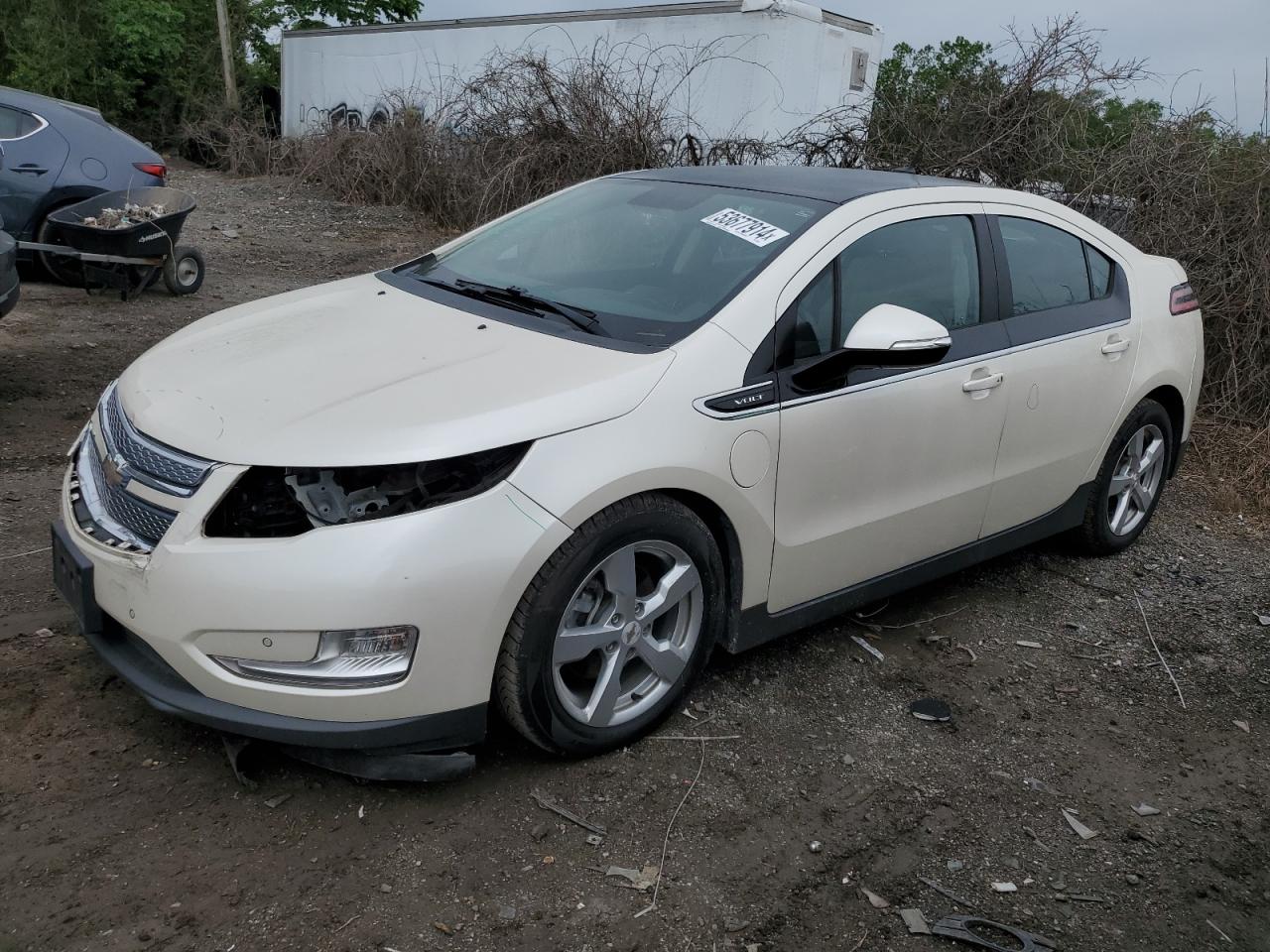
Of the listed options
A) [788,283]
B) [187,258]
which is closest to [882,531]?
[788,283]

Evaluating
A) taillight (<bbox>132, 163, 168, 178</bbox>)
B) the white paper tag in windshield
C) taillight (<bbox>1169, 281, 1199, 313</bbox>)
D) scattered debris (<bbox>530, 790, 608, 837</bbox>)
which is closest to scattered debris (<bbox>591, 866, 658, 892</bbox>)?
scattered debris (<bbox>530, 790, 608, 837</bbox>)

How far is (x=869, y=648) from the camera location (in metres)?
4.20

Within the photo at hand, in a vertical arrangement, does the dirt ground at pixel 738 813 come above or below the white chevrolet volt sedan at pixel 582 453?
below

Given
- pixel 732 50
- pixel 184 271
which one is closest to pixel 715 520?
pixel 184 271

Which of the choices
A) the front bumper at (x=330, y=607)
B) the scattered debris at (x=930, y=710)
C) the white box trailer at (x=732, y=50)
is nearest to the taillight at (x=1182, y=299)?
the scattered debris at (x=930, y=710)

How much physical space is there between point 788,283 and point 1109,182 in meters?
6.15

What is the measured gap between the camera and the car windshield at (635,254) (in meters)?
3.49

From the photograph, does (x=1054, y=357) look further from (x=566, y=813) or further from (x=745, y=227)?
(x=566, y=813)

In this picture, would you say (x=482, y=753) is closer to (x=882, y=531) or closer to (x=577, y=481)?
(x=577, y=481)

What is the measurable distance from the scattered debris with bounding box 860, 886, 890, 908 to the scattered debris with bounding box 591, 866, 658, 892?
1.82 ft

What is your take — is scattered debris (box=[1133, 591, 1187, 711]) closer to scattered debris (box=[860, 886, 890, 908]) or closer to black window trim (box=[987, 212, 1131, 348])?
black window trim (box=[987, 212, 1131, 348])

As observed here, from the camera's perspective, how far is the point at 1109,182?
8469 mm

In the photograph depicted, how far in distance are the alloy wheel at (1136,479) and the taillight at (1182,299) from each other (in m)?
0.55

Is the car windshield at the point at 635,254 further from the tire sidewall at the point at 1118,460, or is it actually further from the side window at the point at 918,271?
the tire sidewall at the point at 1118,460
